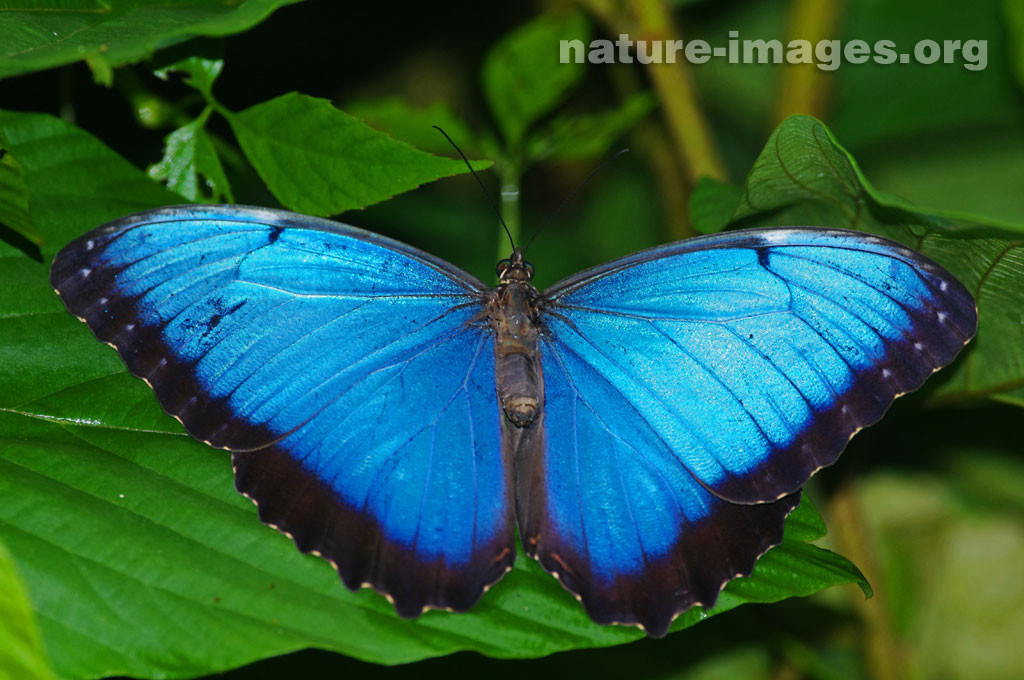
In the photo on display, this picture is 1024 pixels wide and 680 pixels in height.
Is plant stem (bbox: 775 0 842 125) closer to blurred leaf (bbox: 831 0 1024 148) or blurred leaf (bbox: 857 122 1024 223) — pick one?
blurred leaf (bbox: 831 0 1024 148)

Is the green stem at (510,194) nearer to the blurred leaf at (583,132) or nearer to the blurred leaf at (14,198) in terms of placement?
the blurred leaf at (583,132)

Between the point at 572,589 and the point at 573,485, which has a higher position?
the point at 573,485

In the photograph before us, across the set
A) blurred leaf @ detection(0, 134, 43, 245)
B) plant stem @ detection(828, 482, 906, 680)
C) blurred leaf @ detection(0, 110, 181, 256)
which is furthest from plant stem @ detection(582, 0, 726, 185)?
blurred leaf @ detection(0, 134, 43, 245)

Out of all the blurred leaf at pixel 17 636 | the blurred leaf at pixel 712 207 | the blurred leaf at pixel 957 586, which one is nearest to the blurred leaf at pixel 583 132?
the blurred leaf at pixel 712 207

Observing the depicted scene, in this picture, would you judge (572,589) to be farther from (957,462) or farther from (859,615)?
(957,462)

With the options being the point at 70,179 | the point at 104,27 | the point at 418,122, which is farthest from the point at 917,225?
the point at 70,179

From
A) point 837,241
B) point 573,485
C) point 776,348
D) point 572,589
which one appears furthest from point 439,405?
point 837,241
